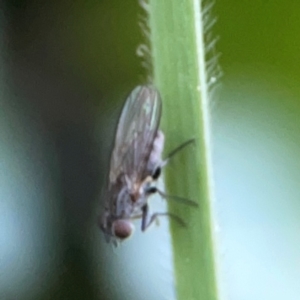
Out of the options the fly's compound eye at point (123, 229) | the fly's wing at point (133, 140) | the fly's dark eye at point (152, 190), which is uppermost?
the fly's wing at point (133, 140)

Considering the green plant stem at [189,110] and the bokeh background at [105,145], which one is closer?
the green plant stem at [189,110]

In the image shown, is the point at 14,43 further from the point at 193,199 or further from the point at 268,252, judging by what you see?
the point at 193,199

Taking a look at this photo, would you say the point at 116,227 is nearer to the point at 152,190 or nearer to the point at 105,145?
the point at 152,190

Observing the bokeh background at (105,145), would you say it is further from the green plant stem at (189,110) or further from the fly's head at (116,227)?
the green plant stem at (189,110)

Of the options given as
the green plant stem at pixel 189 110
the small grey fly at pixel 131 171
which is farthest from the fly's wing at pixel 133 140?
the green plant stem at pixel 189 110

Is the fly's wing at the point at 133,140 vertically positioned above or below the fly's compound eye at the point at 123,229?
above

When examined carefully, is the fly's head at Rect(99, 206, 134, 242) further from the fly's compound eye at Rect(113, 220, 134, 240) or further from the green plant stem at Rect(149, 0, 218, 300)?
the green plant stem at Rect(149, 0, 218, 300)
